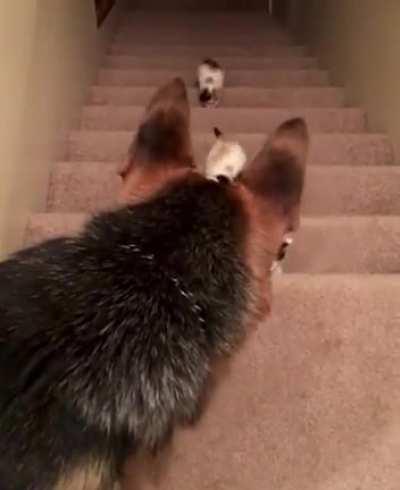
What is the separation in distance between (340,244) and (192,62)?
211cm

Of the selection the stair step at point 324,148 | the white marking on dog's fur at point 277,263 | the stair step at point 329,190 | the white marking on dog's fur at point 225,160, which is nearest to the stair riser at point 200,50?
the stair step at point 324,148

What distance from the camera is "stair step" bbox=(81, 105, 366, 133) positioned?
2404 millimetres

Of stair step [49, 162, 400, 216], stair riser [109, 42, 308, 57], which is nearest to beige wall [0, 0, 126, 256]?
stair step [49, 162, 400, 216]

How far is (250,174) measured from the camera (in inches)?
37.2

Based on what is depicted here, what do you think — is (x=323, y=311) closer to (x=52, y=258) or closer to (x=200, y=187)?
(x=200, y=187)

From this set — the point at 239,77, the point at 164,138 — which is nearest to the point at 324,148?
the point at 239,77

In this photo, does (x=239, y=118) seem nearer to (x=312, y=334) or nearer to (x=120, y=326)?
(x=312, y=334)

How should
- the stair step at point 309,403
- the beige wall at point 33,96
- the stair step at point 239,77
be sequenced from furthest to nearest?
the stair step at point 239,77 < the beige wall at point 33,96 < the stair step at point 309,403

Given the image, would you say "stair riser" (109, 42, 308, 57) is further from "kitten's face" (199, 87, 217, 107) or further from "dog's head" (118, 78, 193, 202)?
"dog's head" (118, 78, 193, 202)

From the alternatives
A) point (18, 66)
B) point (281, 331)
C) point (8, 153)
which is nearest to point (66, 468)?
point (281, 331)

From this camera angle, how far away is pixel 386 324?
1.22 metres

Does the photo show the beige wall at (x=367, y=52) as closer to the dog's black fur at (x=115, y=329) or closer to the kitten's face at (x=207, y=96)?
the kitten's face at (x=207, y=96)

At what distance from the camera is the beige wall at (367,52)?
83.0 inches

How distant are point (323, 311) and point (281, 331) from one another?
4.0 inches
